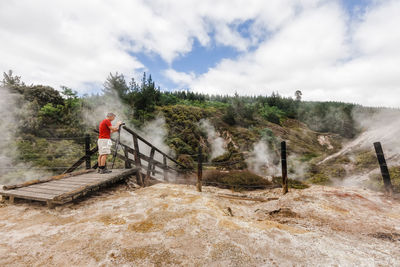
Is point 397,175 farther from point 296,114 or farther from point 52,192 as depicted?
point 296,114

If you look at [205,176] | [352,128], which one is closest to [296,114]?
[352,128]

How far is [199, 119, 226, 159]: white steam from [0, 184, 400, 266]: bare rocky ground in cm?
944

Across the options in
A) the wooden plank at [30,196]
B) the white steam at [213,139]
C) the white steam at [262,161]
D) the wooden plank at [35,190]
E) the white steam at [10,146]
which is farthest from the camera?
the white steam at [213,139]

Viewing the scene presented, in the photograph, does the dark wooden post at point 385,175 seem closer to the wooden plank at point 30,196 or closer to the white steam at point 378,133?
the white steam at point 378,133

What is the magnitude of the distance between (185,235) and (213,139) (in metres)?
12.0

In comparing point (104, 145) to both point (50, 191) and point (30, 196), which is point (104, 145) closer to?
point (50, 191)

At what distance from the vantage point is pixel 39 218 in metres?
2.63

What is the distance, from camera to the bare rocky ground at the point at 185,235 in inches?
68.6

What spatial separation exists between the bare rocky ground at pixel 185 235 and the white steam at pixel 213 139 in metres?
9.44

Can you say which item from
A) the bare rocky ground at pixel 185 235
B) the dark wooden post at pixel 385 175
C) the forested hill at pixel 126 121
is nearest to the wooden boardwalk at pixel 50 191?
the bare rocky ground at pixel 185 235

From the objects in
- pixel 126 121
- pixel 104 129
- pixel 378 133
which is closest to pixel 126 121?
pixel 126 121

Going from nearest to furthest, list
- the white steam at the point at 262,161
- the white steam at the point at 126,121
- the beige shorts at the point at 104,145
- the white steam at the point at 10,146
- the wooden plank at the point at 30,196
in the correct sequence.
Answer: the wooden plank at the point at 30,196
the beige shorts at the point at 104,145
the white steam at the point at 10,146
the white steam at the point at 262,161
the white steam at the point at 126,121

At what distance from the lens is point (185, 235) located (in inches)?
84.6

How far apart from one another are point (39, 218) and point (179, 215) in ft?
7.10
